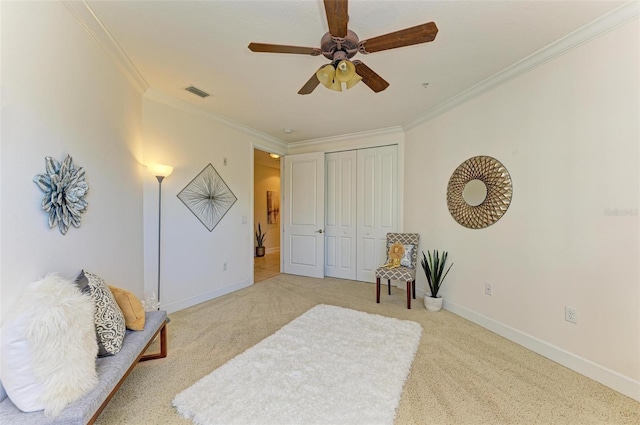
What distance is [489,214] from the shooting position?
2721 mm

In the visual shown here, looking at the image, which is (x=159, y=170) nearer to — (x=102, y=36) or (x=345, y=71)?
(x=102, y=36)

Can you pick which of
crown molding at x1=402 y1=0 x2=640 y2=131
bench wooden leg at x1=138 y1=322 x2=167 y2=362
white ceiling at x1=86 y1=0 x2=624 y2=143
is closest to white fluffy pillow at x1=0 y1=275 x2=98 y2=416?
bench wooden leg at x1=138 y1=322 x2=167 y2=362

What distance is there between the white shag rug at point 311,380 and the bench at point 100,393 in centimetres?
42

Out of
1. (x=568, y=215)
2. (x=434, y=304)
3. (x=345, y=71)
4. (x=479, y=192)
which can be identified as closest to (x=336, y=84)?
(x=345, y=71)

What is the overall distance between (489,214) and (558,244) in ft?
2.12

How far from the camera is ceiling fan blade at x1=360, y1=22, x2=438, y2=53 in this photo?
144 cm

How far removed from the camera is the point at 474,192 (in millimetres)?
2883

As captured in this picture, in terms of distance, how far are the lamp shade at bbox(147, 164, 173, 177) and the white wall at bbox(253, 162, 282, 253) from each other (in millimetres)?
4187

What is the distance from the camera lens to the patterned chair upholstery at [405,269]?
3.33 m

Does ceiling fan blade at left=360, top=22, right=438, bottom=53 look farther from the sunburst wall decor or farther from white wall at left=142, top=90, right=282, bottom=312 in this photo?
the sunburst wall decor

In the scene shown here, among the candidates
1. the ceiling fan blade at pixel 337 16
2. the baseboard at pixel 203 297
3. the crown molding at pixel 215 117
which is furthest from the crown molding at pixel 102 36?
the baseboard at pixel 203 297

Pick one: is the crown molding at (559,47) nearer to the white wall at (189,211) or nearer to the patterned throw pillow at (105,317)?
the white wall at (189,211)

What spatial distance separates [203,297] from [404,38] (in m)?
3.61

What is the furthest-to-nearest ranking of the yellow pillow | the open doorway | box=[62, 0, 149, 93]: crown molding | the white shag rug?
1. the open doorway
2. the yellow pillow
3. box=[62, 0, 149, 93]: crown molding
4. the white shag rug
